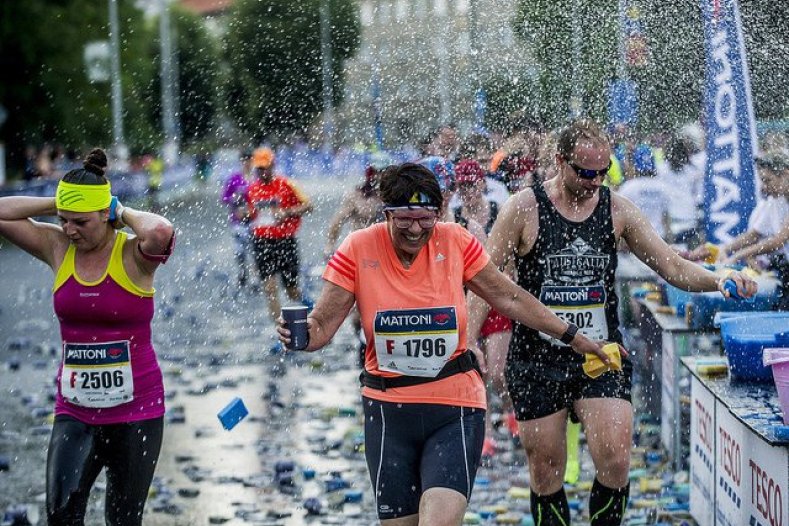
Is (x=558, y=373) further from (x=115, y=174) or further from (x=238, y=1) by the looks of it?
(x=238, y=1)

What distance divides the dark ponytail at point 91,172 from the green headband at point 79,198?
26 millimetres

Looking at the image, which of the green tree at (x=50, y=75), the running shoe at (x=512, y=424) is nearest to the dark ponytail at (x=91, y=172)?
the running shoe at (x=512, y=424)

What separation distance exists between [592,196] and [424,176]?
107 cm

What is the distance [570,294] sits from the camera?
5746 mm

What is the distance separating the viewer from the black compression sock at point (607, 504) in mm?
5648

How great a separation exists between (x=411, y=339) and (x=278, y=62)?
7292cm

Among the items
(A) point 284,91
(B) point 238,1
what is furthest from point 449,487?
(B) point 238,1

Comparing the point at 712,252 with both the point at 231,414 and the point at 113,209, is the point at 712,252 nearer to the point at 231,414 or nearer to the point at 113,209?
the point at 231,414

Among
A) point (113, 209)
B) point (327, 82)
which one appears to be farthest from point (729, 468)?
point (327, 82)

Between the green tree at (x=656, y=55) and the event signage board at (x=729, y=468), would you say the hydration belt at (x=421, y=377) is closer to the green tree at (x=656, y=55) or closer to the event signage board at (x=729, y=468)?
the event signage board at (x=729, y=468)

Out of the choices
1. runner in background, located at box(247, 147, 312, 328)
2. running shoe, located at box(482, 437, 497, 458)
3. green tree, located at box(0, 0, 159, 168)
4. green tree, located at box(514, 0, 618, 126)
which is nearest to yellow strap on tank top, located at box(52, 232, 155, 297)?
running shoe, located at box(482, 437, 497, 458)

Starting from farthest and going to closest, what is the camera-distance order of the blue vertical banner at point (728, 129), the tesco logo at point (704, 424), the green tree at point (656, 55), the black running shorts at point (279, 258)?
the green tree at point (656, 55)
the black running shorts at point (279, 258)
the blue vertical banner at point (728, 129)
the tesco logo at point (704, 424)

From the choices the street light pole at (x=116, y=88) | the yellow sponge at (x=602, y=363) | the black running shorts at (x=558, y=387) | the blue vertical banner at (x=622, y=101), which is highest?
the street light pole at (x=116, y=88)

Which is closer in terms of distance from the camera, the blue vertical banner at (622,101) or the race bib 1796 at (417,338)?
the race bib 1796 at (417,338)
